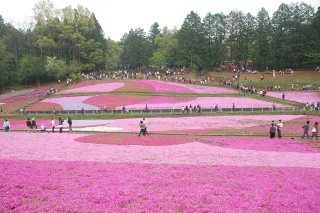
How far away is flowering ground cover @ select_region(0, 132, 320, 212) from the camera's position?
12.2 m

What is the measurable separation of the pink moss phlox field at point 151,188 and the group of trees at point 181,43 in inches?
3106

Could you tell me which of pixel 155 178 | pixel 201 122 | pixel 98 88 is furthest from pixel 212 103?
pixel 155 178

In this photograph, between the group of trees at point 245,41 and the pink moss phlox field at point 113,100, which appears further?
the group of trees at point 245,41

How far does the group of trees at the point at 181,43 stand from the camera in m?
95.1

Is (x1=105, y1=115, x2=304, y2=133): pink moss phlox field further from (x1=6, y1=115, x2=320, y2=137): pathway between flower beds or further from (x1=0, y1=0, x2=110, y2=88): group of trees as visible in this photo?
(x1=0, y1=0, x2=110, y2=88): group of trees

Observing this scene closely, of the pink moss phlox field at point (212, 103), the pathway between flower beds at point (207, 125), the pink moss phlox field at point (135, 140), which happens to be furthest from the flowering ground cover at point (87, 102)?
the pink moss phlox field at point (135, 140)

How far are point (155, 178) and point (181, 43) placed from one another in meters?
90.2

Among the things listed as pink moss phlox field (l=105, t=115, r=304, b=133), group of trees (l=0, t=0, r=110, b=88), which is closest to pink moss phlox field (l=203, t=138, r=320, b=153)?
pink moss phlox field (l=105, t=115, r=304, b=133)

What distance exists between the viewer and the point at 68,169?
56.2ft

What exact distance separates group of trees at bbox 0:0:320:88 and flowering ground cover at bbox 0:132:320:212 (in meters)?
72.5

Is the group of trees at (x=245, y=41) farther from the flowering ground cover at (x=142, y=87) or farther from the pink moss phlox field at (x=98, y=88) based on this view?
the pink moss phlox field at (x=98, y=88)

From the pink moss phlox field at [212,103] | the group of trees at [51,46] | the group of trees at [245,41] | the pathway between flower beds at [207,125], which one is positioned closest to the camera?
the pathway between flower beds at [207,125]

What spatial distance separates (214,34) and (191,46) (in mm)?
13161

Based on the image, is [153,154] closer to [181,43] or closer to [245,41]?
[181,43]
